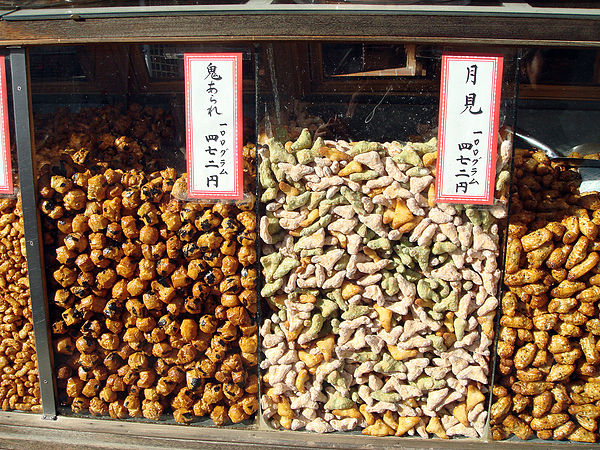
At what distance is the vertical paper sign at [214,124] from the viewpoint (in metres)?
1.97

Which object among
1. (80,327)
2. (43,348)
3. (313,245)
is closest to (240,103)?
(313,245)

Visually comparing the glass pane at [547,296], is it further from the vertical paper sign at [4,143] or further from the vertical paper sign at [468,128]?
the vertical paper sign at [4,143]

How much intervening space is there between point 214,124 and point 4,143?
0.95 metres

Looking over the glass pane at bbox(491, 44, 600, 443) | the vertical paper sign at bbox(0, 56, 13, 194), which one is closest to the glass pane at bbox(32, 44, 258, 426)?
the vertical paper sign at bbox(0, 56, 13, 194)

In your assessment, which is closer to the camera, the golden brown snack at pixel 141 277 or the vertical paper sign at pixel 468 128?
the vertical paper sign at pixel 468 128

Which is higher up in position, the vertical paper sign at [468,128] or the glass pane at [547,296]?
the vertical paper sign at [468,128]

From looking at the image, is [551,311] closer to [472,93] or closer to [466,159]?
[466,159]

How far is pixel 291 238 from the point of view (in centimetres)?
207

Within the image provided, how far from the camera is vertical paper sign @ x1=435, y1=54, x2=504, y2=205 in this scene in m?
1.90

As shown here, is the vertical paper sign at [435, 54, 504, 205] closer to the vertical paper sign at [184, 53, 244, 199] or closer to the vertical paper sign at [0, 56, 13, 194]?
the vertical paper sign at [184, 53, 244, 199]

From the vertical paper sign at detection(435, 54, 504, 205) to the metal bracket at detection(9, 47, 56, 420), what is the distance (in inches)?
67.2

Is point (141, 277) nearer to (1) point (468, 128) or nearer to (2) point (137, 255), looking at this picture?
(2) point (137, 255)

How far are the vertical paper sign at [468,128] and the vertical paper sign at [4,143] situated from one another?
1811 mm

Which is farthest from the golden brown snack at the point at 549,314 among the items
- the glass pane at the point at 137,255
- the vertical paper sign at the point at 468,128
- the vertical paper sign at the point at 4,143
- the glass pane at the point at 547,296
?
the vertical paper sign at the point at 4,143
